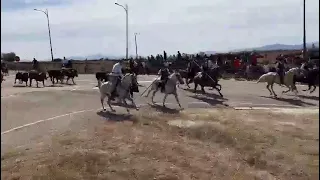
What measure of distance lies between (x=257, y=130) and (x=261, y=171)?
3.15 m

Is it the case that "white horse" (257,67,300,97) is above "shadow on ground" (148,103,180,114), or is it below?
above

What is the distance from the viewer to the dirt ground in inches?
415

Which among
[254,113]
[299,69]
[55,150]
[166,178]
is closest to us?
[166,178]

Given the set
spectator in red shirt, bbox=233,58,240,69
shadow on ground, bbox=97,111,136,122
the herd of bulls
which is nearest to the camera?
shadow on ground, bbox=97,111,136,122

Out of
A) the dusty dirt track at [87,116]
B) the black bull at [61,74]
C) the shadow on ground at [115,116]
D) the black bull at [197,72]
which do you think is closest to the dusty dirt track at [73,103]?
the dusty dirt track at [87,116]

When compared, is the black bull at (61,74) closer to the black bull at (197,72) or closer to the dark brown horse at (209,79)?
the black bull at (197,72)

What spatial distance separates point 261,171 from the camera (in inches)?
468

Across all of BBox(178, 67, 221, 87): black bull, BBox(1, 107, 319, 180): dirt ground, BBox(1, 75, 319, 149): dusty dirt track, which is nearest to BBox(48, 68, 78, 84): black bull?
BBox(1, 75, 319, 149): dusty dirt track

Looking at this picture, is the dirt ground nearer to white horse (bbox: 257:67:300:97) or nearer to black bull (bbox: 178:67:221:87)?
white horse (bbox: 257:67:300:97)

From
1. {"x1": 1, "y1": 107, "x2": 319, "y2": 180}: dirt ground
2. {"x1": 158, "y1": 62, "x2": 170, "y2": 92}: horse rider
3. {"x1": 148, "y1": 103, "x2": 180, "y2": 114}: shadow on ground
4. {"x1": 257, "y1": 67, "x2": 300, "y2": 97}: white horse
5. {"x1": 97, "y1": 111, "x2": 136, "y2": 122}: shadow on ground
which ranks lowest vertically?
{"x1": 1, "y1": 107, "x2": 319, "y2": 180}: dirt ground

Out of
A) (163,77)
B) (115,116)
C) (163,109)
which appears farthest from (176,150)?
(163,77)

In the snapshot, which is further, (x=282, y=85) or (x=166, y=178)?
(x=282, y=85)

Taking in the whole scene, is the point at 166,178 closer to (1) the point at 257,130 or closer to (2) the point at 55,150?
(2) the point at 55,150

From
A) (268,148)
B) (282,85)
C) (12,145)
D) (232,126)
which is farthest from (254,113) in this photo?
(12,145)
